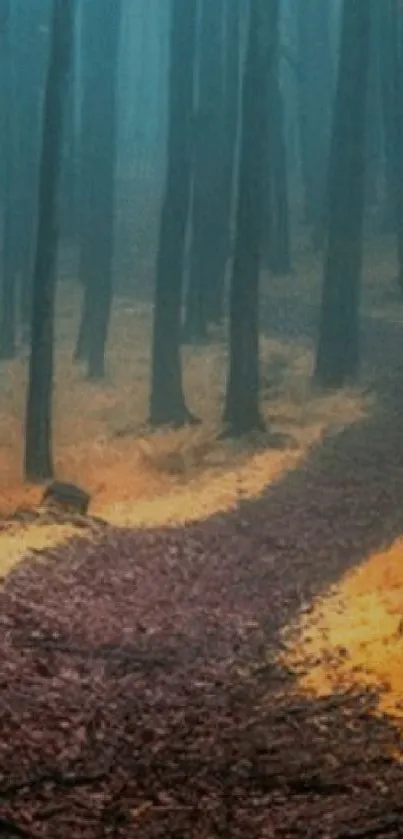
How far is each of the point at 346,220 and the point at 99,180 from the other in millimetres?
5742

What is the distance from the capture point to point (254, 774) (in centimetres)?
557

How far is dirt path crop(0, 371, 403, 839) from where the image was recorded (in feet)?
16.8

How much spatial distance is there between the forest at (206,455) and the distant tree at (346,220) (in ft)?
0.12

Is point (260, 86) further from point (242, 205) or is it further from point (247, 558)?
point (247, 558)

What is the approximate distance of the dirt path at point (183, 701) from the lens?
16.8 feet

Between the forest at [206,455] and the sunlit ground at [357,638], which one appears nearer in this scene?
the forest at [206,455]

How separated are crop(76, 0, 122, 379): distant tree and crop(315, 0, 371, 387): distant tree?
432cm

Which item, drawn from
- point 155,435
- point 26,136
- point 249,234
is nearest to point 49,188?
point 249,234

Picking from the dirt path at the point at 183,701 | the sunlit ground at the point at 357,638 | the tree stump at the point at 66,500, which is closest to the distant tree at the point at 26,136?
the tree stump at the point at 66,500

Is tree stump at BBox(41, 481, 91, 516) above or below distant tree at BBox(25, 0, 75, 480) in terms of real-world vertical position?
→ below

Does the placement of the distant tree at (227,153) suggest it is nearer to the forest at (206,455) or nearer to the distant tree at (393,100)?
the forest at (206,455)

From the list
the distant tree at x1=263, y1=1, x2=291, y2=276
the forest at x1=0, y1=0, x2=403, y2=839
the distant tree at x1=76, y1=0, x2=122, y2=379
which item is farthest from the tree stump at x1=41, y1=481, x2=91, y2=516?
the distant tree at x1=263, y1=1, x2=291, y2=276

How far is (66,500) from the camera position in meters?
12.2

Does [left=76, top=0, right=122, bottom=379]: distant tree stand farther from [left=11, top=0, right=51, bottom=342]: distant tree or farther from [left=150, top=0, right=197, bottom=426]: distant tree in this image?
[left=150, top=0, right=197, bottom=426]: distant tree
